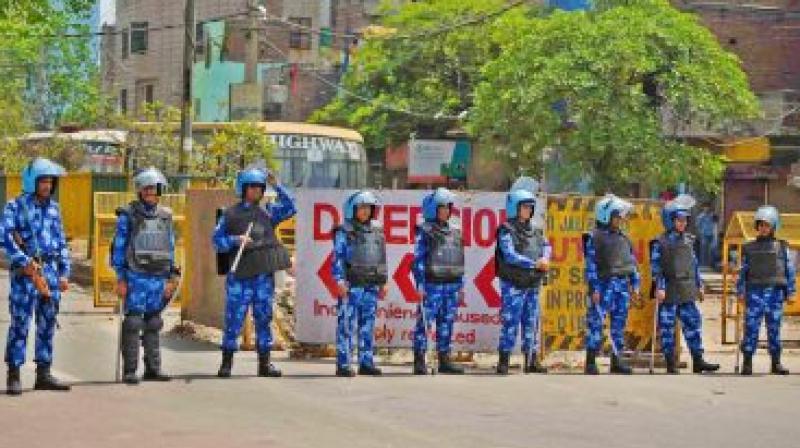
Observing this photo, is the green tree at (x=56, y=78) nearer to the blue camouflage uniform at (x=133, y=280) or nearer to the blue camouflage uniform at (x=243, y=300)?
the blue camouflage uniform at (x=243, y=300)

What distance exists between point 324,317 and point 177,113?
56.0 feet

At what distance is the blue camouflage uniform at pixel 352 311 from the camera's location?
46.1ft

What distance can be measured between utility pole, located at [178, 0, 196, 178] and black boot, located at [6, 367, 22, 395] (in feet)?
54.1

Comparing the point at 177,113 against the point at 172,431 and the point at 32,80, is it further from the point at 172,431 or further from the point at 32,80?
the point at 32,80

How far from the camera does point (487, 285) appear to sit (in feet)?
52.3

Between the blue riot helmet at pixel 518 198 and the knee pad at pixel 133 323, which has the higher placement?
the blue riot helmet at pixel 518 198

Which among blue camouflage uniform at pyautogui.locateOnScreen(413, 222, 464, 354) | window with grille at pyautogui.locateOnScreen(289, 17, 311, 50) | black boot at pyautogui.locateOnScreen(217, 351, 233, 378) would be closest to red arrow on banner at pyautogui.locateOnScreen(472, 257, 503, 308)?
blue camouflage uniform at pyautogui.locateOnScreen(413, 222, 464, 354)

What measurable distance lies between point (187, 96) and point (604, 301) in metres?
15.6

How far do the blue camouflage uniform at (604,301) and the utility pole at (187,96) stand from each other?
47.0ft

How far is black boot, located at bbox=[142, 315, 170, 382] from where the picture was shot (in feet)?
42.7

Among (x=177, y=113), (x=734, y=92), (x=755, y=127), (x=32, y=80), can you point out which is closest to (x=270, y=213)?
(x=177, y=113)

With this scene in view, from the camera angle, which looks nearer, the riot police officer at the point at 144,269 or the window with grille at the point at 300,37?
the riot police officer at the point at 144,269

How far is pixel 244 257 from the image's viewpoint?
538 inches

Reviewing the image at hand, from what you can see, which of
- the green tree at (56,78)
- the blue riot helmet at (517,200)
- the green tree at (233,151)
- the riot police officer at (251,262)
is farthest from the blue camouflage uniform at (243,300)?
the green tree at (56,78)
